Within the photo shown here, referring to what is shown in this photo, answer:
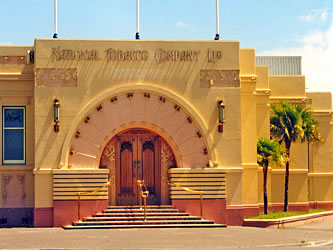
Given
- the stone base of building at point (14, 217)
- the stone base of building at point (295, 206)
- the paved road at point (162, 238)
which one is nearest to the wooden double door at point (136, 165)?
the paved road at point (162, 238)

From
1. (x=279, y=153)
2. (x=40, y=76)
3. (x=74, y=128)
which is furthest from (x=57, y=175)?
(x=279, y=153)

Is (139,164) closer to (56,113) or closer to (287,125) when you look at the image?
(56,113)

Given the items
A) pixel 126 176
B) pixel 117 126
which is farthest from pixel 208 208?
pixel 117 126

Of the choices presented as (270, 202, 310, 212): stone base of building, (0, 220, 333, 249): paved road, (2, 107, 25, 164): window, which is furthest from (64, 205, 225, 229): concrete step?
(270, 202, 310, 212): stone base of building

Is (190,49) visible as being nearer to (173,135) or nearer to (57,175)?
(173,135)

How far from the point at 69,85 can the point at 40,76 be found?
1143 millimetres

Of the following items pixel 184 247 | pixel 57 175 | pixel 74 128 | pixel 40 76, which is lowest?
pixel 184 247

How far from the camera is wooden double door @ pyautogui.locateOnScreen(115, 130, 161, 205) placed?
30.4m

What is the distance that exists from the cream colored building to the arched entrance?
4cm

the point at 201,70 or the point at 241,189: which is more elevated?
the point at 201,70

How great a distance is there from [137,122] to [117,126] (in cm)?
79

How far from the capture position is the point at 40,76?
29438mm

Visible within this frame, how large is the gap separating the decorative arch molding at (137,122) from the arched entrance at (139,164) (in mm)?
496

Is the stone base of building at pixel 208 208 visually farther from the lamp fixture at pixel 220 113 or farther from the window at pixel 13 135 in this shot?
the window at pixel 13 135
